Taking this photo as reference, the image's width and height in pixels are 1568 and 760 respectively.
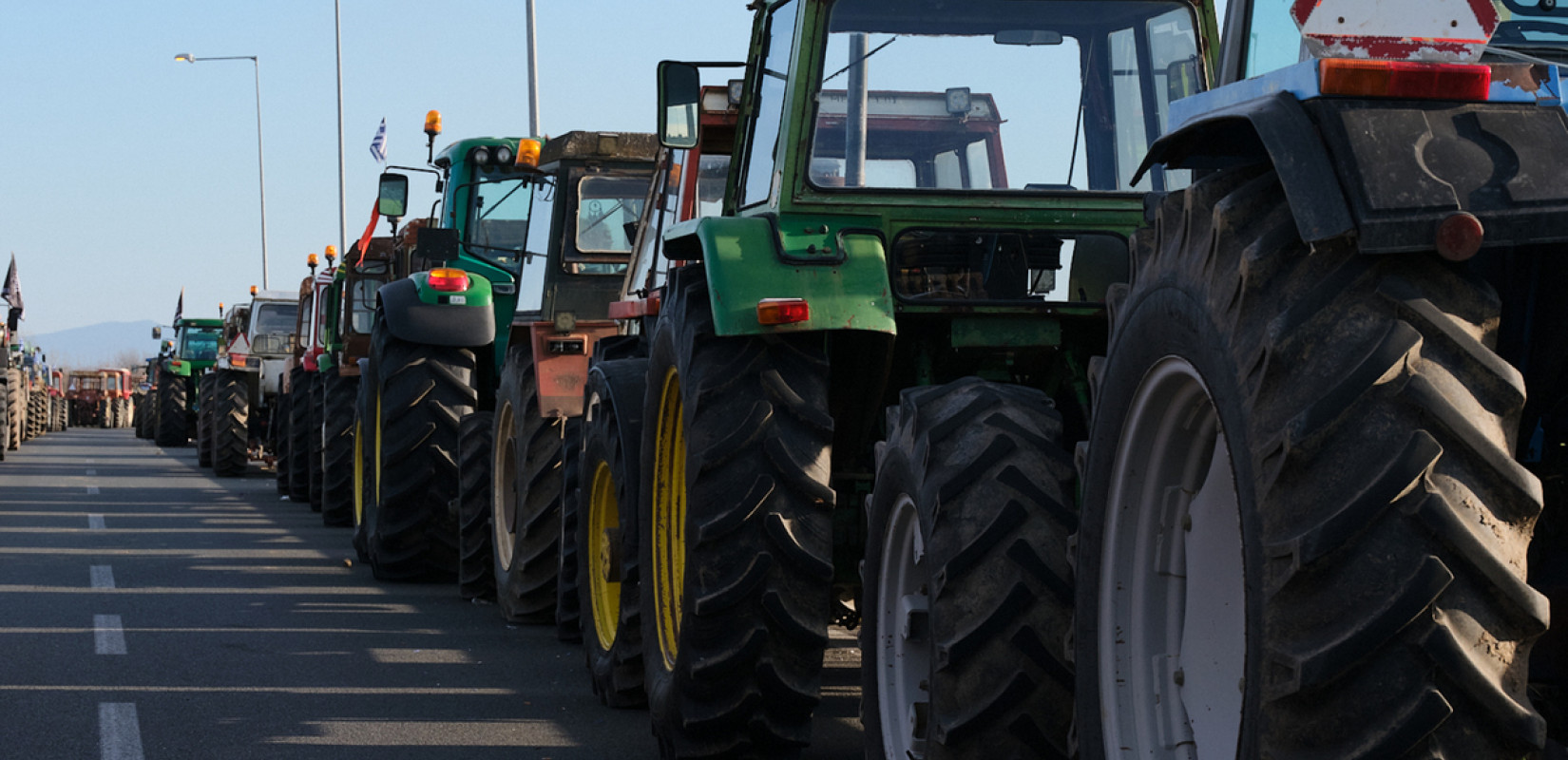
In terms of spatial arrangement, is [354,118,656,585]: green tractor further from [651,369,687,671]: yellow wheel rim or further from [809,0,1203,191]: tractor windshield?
[809,0,1203,191]: tractor windshield

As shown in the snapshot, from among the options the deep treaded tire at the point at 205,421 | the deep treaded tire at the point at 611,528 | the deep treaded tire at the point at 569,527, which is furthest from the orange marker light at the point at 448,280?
the deep treaded tire at the point at 205,421

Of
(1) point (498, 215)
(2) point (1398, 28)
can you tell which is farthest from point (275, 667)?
(2) point (1398, 28)

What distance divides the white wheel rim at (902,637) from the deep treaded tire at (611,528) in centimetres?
181

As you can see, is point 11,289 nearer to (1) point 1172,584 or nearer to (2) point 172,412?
(2) point 172,412

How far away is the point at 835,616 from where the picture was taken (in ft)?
21.5

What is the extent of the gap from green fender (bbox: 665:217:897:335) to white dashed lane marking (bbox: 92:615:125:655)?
Result: 437 cm

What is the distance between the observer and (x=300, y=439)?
60.7 feet

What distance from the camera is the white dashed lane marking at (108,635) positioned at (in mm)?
8453

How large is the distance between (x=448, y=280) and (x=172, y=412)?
2482 centimetres

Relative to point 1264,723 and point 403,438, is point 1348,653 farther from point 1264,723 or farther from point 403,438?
point 403,438

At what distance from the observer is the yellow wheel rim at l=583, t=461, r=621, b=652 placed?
716 cm

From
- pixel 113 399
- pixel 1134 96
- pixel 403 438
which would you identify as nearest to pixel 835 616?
pixel 1134 96

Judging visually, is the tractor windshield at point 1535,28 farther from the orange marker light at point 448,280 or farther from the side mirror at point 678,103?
the orange marker light at point 448,280

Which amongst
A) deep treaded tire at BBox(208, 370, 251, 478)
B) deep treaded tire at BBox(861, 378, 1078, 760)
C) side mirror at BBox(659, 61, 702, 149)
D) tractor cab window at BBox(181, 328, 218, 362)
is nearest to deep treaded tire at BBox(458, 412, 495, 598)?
side mirror at BBox(659, 61, 702, 149)
